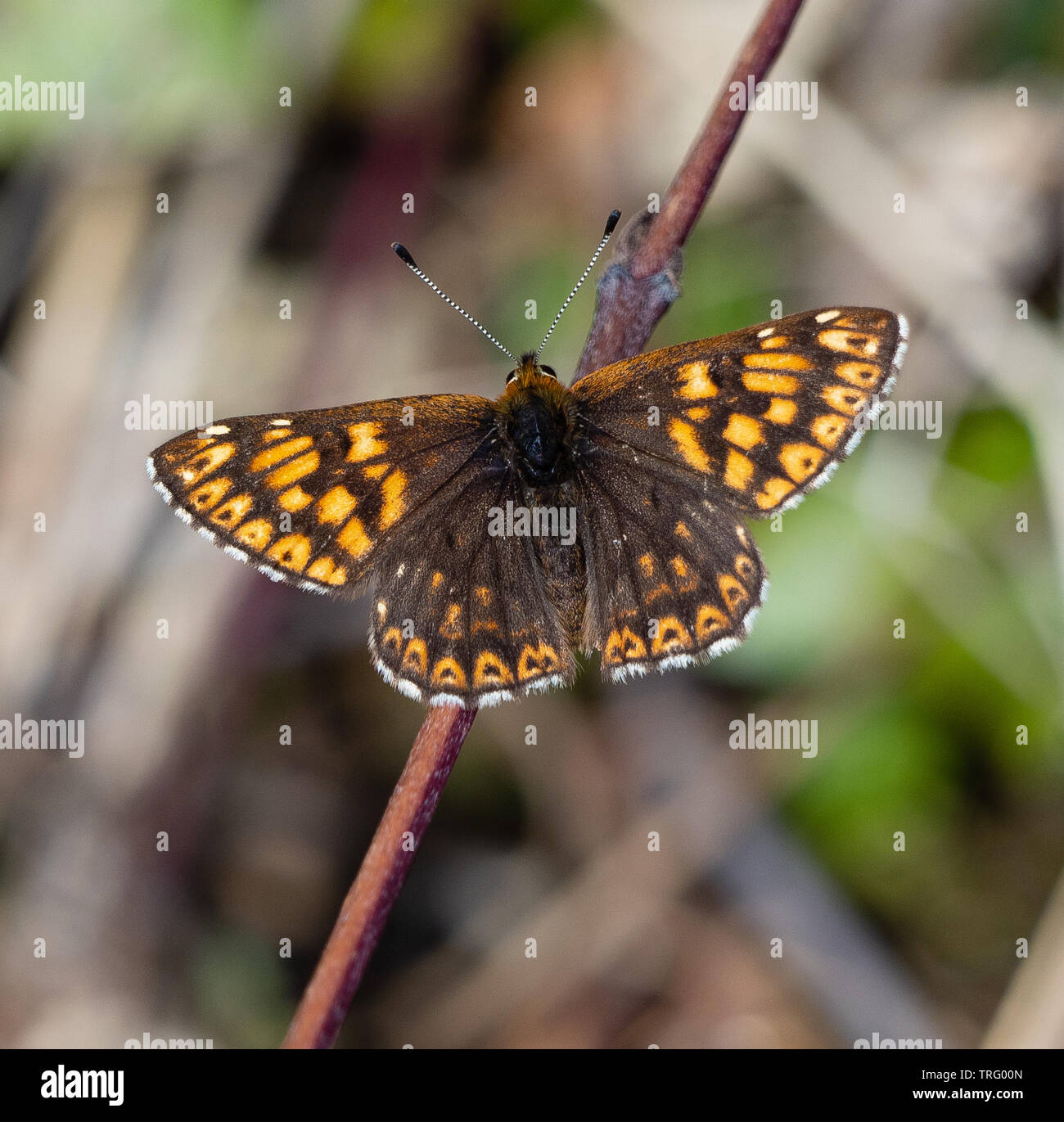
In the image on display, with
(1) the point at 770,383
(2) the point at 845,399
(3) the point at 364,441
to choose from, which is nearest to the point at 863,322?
(2) the point at 845,399

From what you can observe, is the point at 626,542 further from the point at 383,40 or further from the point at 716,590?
the point at 383,40

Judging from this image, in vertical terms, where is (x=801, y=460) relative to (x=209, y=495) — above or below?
above

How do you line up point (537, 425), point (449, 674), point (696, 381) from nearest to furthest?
point (449, 674), point (696, 381), point (537, 425)

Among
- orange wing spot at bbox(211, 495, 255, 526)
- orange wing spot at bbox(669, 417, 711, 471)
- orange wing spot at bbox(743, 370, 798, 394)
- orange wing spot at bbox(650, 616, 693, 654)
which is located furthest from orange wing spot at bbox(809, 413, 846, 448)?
orange wing spot at bbox(211, 495, 255, 526)

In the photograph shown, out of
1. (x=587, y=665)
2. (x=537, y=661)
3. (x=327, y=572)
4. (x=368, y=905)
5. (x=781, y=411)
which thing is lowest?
(x=587, y=665)

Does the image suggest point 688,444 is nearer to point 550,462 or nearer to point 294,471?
point 550,462

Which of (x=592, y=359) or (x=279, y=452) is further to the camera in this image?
(x=279, y=452)
